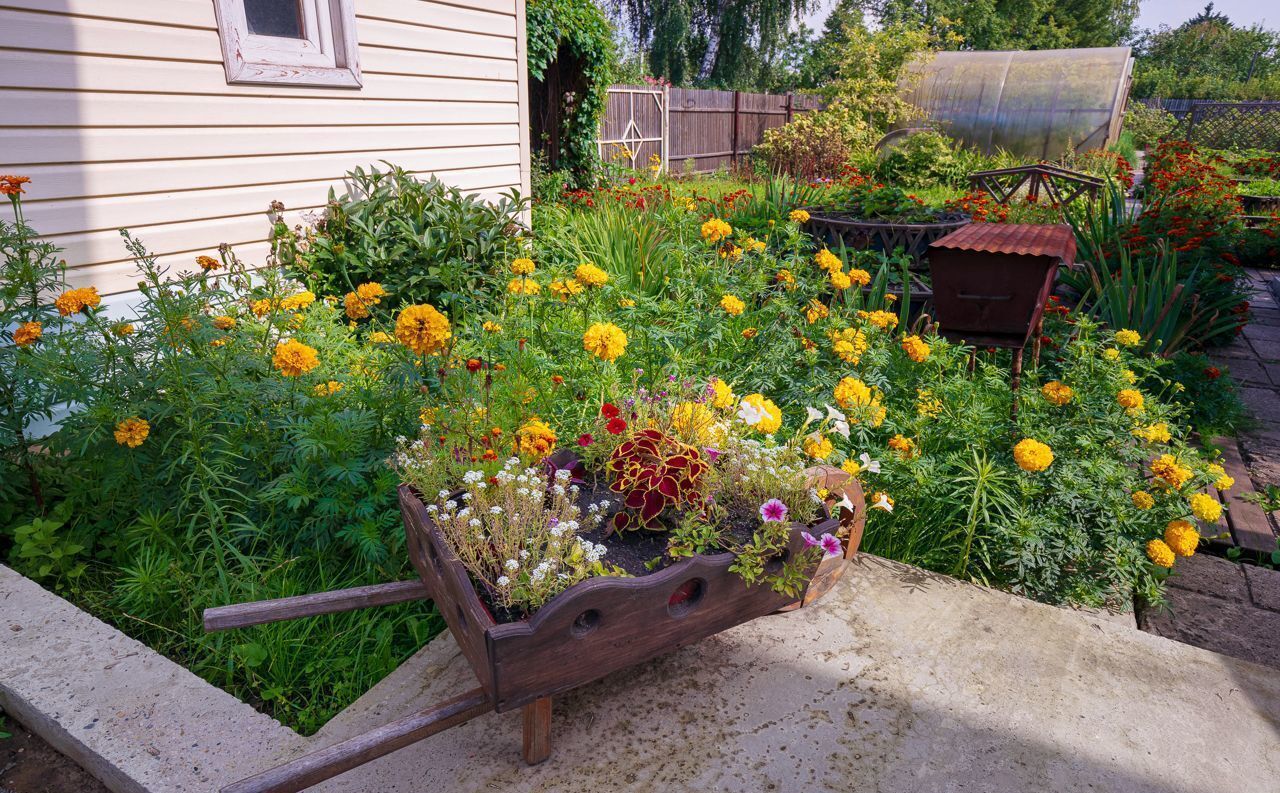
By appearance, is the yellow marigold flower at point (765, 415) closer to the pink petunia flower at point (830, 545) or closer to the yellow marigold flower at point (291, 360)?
the pink petunia flower at point (830, 545)

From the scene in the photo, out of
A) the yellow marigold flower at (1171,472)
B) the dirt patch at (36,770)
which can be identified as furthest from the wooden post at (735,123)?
the dirt patch at (36,770)

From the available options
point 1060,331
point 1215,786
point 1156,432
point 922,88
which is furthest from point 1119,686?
point 922,88

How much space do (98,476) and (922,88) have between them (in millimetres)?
16229

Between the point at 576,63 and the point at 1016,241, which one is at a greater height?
the point at 576,63

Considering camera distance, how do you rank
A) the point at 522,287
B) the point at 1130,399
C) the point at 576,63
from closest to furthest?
the point at 1130,399 < the point at 522,287 < the point at 576,63

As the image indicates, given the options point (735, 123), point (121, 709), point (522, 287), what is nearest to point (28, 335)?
point (121, 709)

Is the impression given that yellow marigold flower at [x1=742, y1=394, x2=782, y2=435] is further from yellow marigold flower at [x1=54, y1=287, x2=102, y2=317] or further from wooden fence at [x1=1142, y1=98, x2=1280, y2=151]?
wooden fence at [x1=1142, y1=98, x2=1280, y2=151]

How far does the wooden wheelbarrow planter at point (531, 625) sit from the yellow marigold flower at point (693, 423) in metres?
0.37

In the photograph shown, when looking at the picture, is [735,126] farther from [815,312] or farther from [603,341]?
[603,341]

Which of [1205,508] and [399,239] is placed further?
[399,239]

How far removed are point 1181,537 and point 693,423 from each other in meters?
1.57

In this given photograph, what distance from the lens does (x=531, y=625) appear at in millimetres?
1257

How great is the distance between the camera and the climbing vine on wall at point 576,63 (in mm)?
6742

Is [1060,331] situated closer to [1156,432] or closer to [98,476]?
[1156,432]
